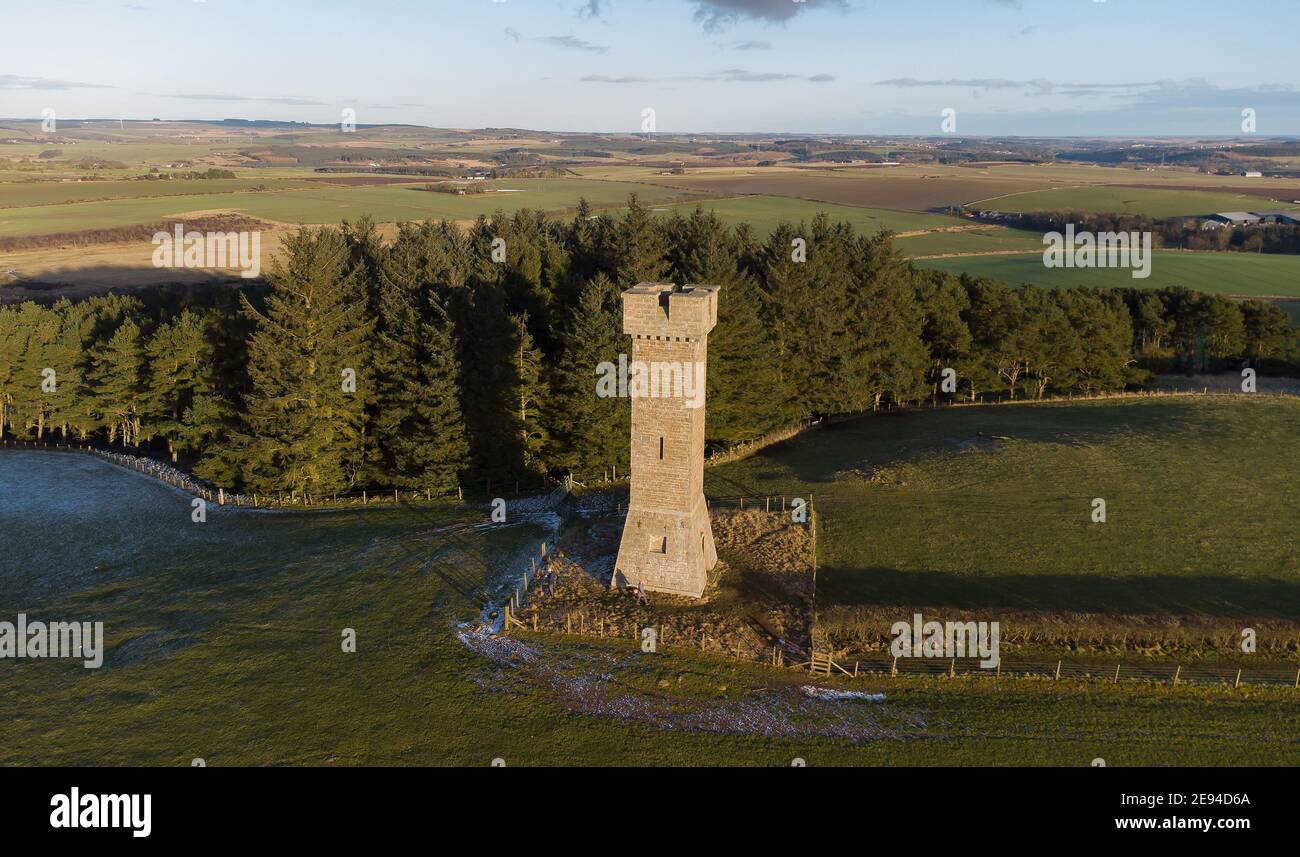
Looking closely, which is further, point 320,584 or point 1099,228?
point 1099,228

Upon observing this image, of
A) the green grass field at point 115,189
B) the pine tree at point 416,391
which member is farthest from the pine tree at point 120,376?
the green grass field at point 115,189

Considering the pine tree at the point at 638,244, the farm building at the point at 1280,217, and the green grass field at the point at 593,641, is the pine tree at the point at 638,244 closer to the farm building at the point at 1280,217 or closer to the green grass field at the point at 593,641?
the green grass field at the point at 593,641

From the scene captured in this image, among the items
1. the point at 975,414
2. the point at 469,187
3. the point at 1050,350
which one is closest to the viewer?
the point at 975,414

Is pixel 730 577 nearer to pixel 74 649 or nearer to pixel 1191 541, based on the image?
pixel 1191 541

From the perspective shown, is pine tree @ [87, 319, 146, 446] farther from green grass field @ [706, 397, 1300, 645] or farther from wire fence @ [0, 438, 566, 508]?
green grass field @ [706, 397, 1300, 645]

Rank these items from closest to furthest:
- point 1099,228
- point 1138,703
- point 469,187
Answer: point 1138,703 → point 1099,228 → point 469,187

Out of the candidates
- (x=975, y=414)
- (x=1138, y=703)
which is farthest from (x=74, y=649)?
(x=975, y=414)

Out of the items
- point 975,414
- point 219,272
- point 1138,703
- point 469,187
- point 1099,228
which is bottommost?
point 1138,703

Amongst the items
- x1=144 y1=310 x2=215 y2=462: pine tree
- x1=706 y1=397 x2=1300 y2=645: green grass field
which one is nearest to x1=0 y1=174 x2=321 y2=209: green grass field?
x1=144 y1=310 x2=215 y2=462: pine tree
